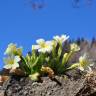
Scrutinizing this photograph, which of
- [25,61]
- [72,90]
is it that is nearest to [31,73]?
[25,61]

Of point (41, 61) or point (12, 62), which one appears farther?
point (41, 61)

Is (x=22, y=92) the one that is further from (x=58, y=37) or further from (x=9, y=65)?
(x=58, y=37)

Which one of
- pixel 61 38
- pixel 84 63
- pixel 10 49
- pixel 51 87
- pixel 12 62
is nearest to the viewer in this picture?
pixel 51 87

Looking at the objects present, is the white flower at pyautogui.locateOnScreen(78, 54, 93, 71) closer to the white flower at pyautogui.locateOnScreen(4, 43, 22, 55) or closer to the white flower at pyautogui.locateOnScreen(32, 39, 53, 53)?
the white flower at pyautogui.locateOnScreen(32, 39, 53, 53)

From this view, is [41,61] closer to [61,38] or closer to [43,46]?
[43,46]

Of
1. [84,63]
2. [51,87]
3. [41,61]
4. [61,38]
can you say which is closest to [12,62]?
[41,61]

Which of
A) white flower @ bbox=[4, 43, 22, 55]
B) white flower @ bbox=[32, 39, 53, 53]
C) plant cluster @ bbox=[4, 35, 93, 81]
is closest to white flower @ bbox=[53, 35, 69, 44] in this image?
plant cluster @ bbox=[4, 35, 93, 81]

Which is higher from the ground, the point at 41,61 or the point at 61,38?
the point at 61,38

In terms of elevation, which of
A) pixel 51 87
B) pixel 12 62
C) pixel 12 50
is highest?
pixel 12 50
